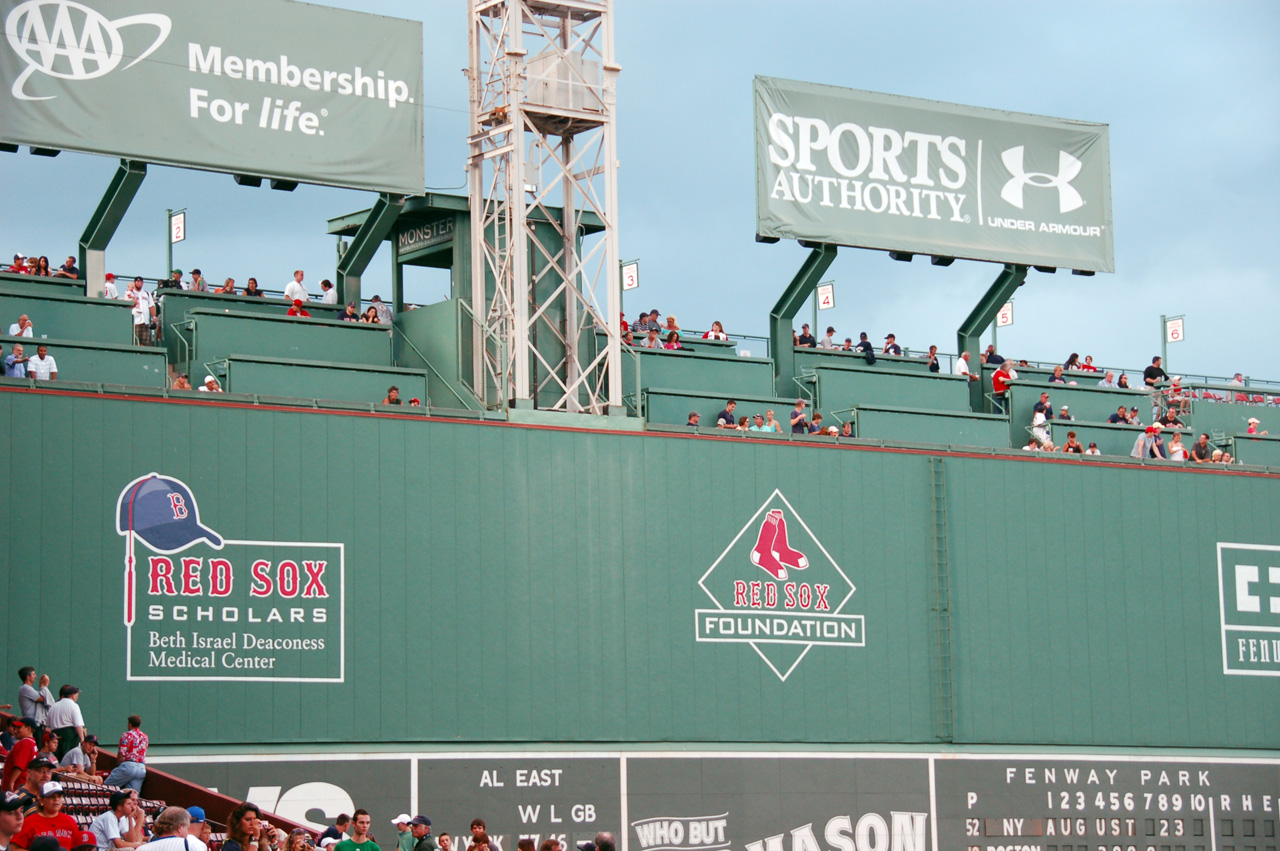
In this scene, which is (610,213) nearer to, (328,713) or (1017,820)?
(328,713)

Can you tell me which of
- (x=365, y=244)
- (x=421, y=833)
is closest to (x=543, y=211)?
(x=365, y=244)

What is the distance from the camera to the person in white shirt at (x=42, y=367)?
2364cm

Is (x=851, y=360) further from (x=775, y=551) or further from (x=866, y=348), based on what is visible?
(x=775, y=551)

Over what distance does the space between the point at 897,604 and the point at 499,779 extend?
7529mm

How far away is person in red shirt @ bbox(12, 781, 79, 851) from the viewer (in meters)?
13.0

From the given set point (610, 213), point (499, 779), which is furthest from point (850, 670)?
point (610, 213)

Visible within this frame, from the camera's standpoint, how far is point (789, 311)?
1300 inches

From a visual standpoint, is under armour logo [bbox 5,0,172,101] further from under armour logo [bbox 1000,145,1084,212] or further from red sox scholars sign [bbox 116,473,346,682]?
under armour logo [bbox 1000,145,1084,212]

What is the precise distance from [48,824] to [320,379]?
1331 centimetres

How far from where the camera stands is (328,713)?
80.0ft

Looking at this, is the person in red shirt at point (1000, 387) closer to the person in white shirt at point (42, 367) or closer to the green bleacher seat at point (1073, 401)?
the green bleacher seat at point (1073, 401)

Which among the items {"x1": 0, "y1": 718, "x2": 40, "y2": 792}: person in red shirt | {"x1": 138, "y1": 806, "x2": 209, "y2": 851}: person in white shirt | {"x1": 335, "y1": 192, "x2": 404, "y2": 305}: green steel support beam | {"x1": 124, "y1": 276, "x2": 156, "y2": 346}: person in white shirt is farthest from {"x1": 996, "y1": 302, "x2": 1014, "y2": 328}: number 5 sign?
{"x1": 138, "y1": 806, "x2": 209, "y2": 851}: person in white shirt

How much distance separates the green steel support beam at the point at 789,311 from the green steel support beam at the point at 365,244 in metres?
6.95

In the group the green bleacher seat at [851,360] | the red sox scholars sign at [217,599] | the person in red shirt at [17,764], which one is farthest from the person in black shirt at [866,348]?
the person in red shirt at [17,764]
